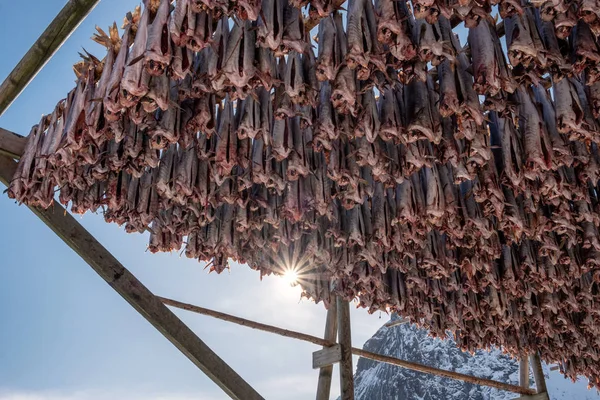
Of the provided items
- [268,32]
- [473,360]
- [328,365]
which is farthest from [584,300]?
[473,360]

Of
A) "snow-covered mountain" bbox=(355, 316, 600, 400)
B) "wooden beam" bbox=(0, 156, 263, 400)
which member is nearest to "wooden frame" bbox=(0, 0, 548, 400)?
"wooden beam" bbox=(0, 156, 263, 400)

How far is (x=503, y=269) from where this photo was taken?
204 inches

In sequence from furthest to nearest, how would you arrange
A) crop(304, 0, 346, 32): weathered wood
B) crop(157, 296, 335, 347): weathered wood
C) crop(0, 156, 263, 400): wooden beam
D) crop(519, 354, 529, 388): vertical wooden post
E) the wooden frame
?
crop(519, 354, 529, 388): vertical wooden post
crop(157, 296, 335, 347): weathered wood
crop(0, 156, 263, 400): wooden beam
the wooden frame
crop(304, 0, 346, 32): weathered wood

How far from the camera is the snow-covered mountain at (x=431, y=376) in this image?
12231 centimetres

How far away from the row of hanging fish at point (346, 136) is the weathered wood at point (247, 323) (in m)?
1.09

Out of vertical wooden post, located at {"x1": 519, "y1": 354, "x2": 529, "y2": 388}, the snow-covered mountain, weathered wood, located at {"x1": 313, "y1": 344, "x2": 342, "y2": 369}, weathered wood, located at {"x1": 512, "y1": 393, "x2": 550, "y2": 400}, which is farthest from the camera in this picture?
the snow-covered mountain

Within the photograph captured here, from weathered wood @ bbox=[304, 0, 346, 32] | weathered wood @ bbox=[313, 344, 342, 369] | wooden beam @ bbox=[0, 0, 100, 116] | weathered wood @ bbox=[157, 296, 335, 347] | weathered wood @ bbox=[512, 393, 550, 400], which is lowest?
weathered wood @ bbox=[512, 393, 550, 400]

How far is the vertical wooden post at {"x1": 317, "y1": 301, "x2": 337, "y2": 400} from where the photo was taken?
653 cm

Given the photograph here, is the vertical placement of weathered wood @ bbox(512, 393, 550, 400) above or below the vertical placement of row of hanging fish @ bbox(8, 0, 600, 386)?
below

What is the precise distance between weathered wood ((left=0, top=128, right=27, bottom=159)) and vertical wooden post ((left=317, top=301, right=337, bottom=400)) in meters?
4.36

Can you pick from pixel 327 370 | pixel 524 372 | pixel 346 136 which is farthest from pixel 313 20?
pixel 524 372

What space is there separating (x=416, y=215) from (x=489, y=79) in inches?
53.8

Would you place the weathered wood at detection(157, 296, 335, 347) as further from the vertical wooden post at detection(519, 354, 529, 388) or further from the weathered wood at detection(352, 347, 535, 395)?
the vertical wooden post at detection(519, 354, 529, 388)

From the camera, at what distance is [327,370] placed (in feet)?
21.7
